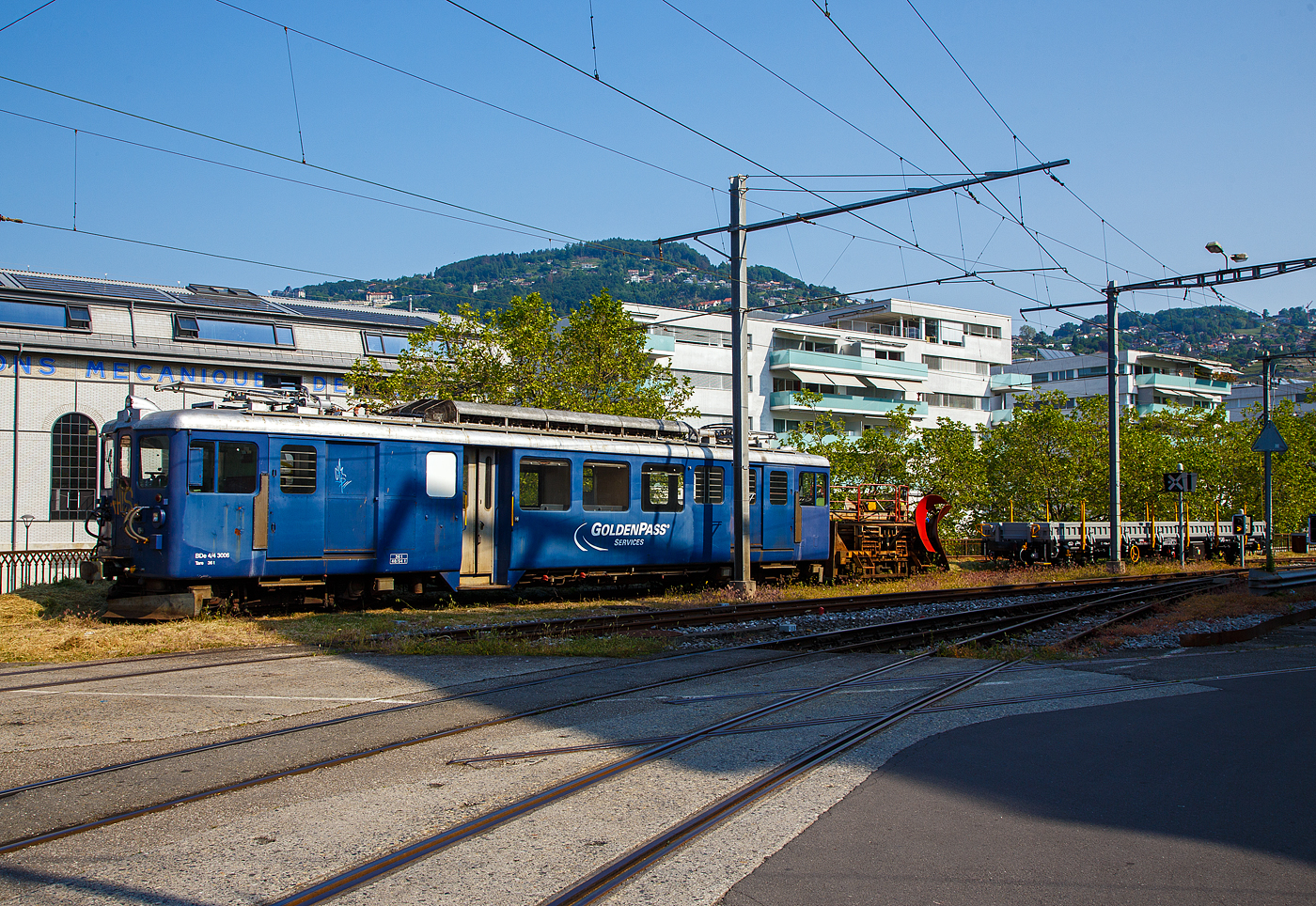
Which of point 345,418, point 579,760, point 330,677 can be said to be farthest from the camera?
point 345,418

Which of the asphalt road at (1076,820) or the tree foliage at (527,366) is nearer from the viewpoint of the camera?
the asphalt road at (1076,820)

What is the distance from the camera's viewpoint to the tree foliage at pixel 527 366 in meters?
26.2

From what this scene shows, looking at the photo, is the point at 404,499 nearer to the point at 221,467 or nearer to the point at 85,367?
the point at 221,467

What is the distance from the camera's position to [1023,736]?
6.98 metres

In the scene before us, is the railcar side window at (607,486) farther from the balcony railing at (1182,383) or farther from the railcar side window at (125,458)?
the balcony railing at (1182,383)

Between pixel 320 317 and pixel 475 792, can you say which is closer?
pixel 475 792

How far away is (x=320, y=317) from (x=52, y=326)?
820cm

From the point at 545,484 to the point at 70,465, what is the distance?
58.0 feet

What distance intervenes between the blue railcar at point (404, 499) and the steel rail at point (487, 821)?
8542mm

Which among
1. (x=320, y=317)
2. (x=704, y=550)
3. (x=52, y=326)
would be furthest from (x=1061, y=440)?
(x=52, y=326)

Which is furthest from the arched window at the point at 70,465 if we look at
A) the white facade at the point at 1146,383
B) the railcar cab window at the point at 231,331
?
the white facade at the point at 1146,383

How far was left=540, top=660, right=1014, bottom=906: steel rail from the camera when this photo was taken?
424 centimetres

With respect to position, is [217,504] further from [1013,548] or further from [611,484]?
[1013,548]

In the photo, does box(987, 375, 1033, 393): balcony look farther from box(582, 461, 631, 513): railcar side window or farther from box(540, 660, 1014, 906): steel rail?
box(540, 660, 1014, 906): steel rail
